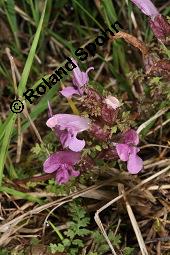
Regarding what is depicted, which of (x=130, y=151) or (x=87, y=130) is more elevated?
(x=87, y=130)

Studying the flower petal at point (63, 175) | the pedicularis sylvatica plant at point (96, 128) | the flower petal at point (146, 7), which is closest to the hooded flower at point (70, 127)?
the pedicularis sylvatica plant at point (96, 128)

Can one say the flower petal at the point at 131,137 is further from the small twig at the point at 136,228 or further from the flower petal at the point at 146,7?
the flower petal at the point at 146,7

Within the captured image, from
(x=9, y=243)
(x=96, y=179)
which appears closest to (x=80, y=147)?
(x=96, y=179)

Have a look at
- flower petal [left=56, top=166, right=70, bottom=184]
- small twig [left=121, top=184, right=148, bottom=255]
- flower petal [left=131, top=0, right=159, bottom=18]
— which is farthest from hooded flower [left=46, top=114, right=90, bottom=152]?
flower petal [left=131, top=0, right=159, bottom=18]

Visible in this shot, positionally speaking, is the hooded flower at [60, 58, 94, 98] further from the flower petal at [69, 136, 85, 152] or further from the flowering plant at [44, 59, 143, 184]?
the flower petal at [69, 136, 85, 152]

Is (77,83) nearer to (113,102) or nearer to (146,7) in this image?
(113,102)

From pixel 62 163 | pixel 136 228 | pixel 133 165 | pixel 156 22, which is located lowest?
pixel 136 228

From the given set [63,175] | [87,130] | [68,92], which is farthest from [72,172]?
[68,92]
